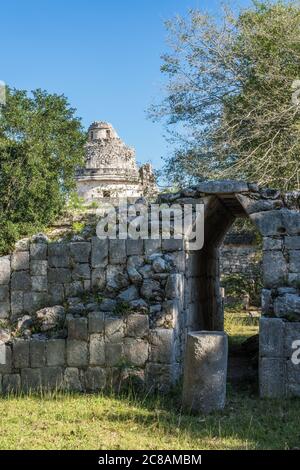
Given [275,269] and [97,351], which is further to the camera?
[275,269]

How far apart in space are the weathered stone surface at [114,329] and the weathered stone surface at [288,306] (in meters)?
2.14

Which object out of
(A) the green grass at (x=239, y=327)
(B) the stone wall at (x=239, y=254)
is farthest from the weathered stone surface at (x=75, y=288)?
(B) the stone wall at (x=239, y=254)

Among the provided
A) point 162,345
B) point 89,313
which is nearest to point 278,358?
point 162,345

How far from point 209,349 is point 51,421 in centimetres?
203

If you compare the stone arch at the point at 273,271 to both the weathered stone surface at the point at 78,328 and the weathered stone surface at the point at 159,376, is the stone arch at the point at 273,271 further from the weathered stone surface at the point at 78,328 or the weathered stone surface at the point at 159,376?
the weathered stone surface at the point at 78,328

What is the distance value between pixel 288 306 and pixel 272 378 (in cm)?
98

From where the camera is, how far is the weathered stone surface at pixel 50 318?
8195 mm

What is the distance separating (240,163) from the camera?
15.3 m

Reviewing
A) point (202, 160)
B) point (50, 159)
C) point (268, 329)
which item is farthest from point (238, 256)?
point (268, 329)

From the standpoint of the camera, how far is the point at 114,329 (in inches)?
309

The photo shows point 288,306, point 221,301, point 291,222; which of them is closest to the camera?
point 288,306

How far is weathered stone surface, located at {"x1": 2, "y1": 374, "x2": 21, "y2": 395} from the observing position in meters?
8.09

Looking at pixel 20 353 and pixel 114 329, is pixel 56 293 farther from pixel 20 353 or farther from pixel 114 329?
pixel 114 329

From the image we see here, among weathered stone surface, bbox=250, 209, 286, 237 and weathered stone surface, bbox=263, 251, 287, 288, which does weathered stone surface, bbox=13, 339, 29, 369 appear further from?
weathered stone surface, bbox=250, 209, 286, 237
